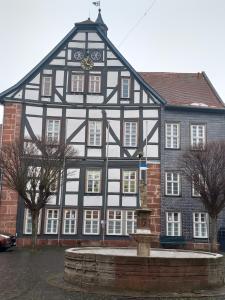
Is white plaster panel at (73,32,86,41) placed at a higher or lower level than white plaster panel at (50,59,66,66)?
higher

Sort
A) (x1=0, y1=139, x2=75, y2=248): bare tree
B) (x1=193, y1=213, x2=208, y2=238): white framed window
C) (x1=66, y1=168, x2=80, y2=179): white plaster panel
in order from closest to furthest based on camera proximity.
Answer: (x1=0, y1=139, x2=75, y2=248): bare tree, (x1=66, y1=168, x2=80, y2=179): white plaster panel, (x1=193, y1=213, x2=208, y2=238): white framed window

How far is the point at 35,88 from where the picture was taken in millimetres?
28281

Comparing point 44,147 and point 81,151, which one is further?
point 81,151

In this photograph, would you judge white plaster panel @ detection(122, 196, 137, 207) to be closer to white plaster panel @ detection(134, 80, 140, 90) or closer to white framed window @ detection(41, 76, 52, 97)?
white plaster panel @ detection(134, 80, 140, 90)

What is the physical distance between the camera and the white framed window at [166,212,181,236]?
2745cm

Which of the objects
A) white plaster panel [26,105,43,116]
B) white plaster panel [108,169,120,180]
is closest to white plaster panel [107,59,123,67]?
white plaster panel [26,105,43,116]

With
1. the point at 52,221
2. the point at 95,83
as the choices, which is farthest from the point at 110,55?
the point at 52,221

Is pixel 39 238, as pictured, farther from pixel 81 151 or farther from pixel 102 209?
pixel 81 151

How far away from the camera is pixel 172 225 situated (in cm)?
2755

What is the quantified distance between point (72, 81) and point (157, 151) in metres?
7.17

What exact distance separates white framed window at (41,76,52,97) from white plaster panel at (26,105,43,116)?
39.5 inches

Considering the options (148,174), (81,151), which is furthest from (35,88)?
(148,174)

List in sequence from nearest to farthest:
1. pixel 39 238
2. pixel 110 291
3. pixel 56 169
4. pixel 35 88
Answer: pixel 110 291 < pixel 56 169 < pixel 39 238 < pixel 35 88

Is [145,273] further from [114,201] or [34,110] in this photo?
[34,110]
